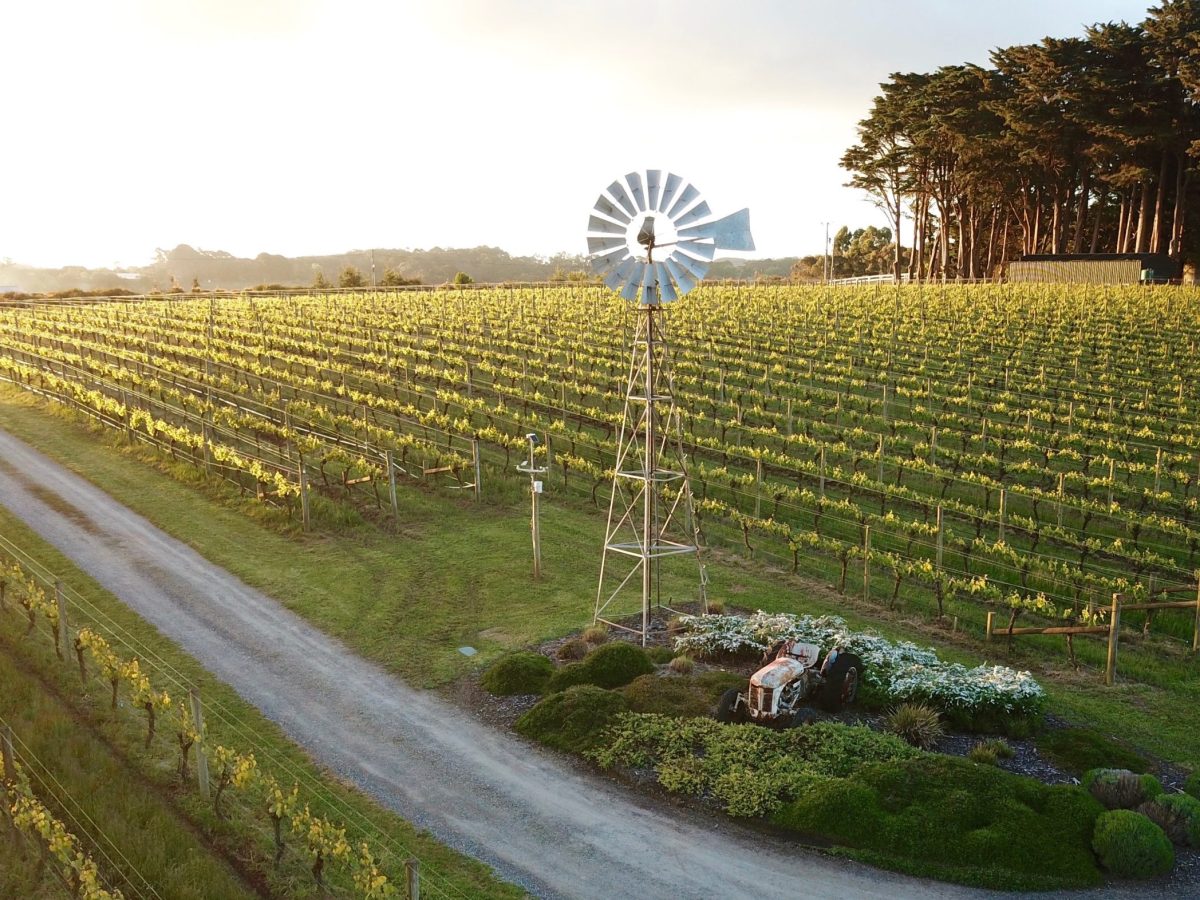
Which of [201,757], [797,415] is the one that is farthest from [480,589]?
[797,415]

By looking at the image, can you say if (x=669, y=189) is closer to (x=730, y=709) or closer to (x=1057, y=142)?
(x=730, y=709)

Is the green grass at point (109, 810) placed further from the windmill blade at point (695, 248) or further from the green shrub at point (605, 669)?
the windmill blade at point (695, 248)

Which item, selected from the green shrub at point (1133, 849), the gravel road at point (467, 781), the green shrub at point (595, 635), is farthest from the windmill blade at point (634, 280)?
the green shrub at point (1133, 849)

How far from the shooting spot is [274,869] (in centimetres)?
1076

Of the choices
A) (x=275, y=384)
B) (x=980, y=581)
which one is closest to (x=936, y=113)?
(x=275, y=384)

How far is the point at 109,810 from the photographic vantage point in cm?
1117

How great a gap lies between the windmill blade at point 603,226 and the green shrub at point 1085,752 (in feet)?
32.5

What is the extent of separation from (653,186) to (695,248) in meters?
1.21

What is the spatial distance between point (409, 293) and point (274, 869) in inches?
2346

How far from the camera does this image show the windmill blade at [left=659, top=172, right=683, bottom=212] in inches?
659

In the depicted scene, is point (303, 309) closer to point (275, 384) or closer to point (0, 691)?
point (275, 384)

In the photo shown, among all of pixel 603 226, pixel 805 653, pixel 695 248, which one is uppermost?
pixel 603 226

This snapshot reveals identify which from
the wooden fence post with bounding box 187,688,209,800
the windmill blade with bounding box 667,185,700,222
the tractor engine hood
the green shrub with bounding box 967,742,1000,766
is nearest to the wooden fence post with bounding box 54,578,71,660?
the wooden fence post with bounding box 187,688,209,800

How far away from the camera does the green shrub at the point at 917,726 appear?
13.5 m
